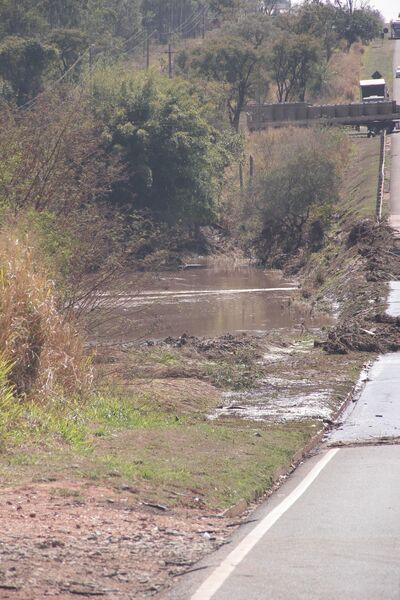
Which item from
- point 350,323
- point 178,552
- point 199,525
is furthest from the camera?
point 350,323

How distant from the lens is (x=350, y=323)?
3078 cm

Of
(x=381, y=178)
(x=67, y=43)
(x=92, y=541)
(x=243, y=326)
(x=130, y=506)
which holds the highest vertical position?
(x=67, y=43)

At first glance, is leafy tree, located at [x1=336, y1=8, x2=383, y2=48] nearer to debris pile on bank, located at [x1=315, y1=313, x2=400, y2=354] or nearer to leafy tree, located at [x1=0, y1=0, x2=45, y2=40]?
leafy tree, located at [x1=0, y1=0, x2=45, y2=40]

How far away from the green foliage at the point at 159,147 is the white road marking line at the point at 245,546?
4234cm

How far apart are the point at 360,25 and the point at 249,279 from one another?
75.7 meters

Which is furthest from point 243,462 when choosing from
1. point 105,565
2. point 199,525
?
point 105,565

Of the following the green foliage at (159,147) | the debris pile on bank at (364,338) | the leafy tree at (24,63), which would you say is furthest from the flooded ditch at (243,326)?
the leafy tree at (24,63)

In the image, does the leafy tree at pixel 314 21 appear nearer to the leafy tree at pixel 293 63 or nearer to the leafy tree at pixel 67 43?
the leafy tree at pixel 293 63

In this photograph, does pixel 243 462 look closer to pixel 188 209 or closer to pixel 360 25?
pixel 188 209

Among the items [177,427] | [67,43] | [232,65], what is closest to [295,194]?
[232,65]

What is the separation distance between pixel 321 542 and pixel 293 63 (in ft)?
245

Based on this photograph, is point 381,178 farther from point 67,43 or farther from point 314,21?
point 314,21

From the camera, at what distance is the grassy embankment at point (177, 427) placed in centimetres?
1165

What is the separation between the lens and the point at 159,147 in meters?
55.5
